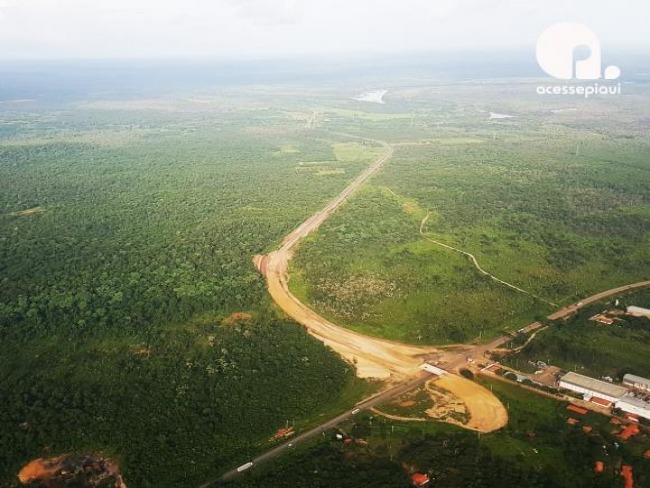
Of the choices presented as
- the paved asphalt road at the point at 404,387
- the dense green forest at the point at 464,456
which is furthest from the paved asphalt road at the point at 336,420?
the dense green forest at the point at 464,456

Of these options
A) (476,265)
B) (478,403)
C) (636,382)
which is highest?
(476,265)

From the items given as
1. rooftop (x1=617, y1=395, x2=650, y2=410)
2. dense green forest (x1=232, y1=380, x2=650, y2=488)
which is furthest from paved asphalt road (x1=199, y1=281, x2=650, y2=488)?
rooftop (x1=617, y1=395, x2=650, y2=410)

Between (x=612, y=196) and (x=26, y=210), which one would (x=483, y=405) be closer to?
(x=612, y=196)

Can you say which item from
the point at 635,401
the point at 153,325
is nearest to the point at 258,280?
the point at 153,325

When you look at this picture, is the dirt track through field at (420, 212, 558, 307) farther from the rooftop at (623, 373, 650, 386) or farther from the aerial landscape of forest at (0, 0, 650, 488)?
the rooftop at (623, 373, 650, 386)

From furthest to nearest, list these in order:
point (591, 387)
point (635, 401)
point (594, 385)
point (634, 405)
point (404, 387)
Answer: point (404, 387), point (594, 385), point (591, 387), point (635, 401), point (634, 405)

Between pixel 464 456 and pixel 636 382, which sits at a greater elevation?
pixel 636 382

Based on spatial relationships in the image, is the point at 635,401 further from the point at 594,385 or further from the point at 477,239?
the point at 477,239

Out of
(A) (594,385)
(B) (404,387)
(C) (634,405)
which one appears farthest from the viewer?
(B) (404,387)
